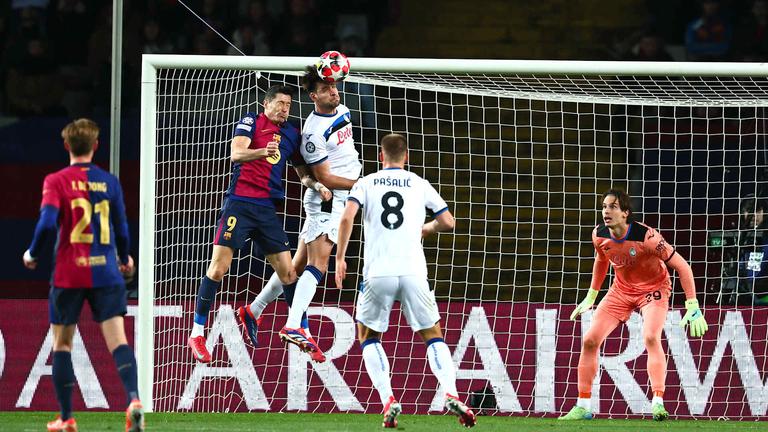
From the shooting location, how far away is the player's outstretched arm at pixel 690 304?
33.3 ft

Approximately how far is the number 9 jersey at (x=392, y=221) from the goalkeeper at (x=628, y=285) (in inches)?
97.3

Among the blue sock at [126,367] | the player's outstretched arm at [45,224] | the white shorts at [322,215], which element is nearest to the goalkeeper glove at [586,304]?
the white shorts at [322,215]

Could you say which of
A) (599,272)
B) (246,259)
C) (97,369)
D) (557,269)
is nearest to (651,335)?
(599,272)

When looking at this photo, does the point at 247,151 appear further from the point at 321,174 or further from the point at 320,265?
the point at 320,265

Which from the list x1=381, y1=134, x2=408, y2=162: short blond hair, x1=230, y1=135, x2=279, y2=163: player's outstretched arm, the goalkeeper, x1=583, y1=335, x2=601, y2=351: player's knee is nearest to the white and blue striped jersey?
x1=230, y1=135, x2=279, y2=163: player's outstretched arm

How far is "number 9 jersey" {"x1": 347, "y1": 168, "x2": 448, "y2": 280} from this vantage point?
336 inches

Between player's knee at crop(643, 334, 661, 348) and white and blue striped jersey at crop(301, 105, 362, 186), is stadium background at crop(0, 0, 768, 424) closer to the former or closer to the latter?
player's knee at crop(643, 334, 661, 348)

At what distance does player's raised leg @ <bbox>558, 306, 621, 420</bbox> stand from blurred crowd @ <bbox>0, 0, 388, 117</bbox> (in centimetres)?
606

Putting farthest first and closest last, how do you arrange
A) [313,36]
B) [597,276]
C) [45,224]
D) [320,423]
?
1. [313,36]
2. [597,276]
3. [320,423]
4. [45,224]

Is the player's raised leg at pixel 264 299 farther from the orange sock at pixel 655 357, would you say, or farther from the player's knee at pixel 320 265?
the orange sock at pixel 655 357

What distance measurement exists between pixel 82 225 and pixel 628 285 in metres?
5.12

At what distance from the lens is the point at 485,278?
44.8 feet

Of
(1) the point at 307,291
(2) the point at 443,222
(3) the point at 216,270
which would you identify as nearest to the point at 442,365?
(2) the point at 443,222

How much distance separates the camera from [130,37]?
52.5 ft
